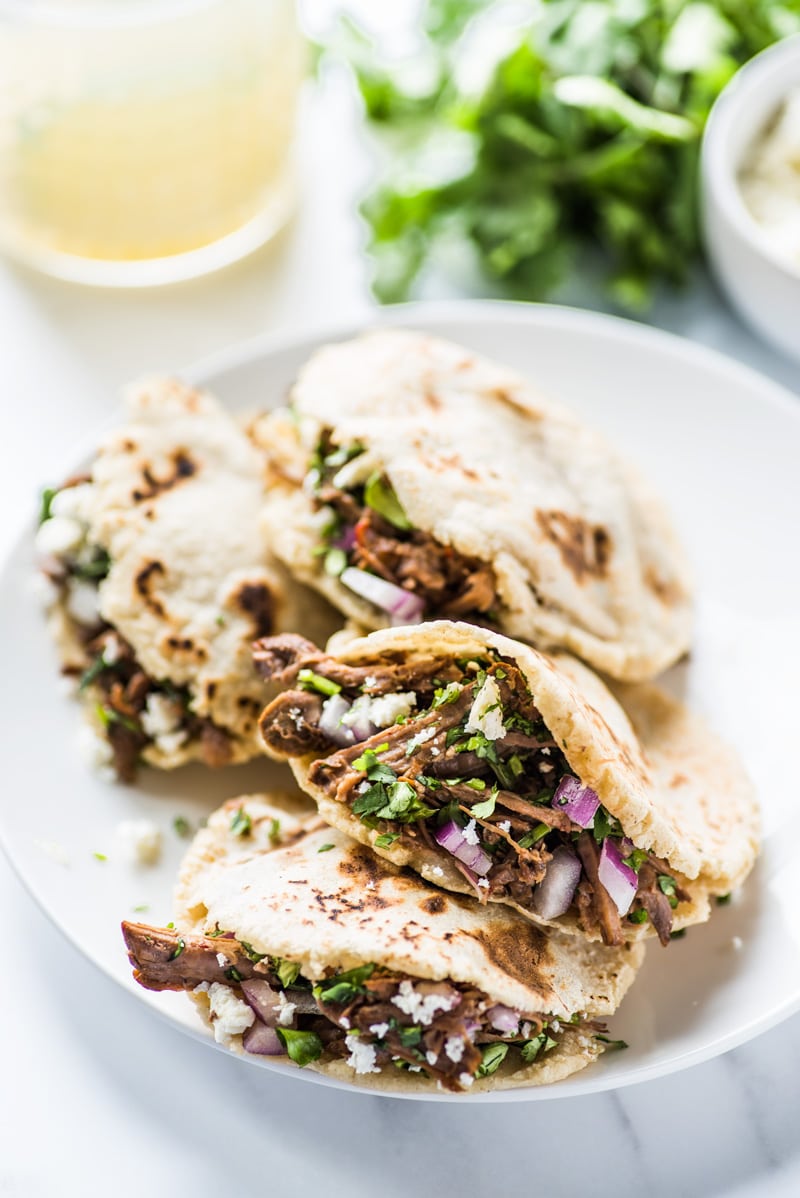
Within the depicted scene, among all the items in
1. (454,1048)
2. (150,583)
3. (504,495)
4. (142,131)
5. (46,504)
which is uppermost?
(142,131)

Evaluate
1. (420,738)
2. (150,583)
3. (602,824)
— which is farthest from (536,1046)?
(150,583)

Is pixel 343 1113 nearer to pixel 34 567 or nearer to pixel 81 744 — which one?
pixel 81 744

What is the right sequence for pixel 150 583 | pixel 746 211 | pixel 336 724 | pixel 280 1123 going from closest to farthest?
pixel 336 724
pixel 280 1123
pixel 150 583
pixel 746 211

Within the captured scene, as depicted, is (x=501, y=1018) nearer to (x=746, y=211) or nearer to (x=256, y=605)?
(x=256, y=605)

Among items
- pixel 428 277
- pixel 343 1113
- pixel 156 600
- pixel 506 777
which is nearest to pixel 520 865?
pixel 506 777

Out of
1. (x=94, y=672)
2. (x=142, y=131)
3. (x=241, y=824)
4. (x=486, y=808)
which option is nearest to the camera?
(x=486, y=808)

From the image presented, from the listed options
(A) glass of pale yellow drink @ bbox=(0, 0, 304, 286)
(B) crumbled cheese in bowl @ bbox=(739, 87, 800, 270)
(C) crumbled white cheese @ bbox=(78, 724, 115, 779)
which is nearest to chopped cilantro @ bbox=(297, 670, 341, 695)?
(C) crumbled white cheese @ bbox=(78, 724, 115, 779)
